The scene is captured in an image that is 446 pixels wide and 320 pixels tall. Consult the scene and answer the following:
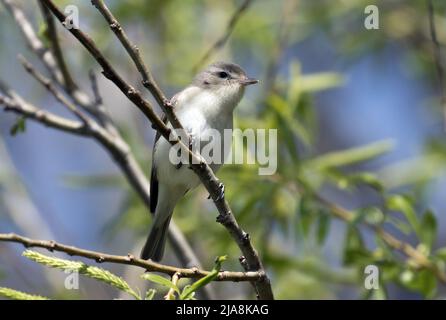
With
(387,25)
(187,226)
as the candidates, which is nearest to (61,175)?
(187,226)

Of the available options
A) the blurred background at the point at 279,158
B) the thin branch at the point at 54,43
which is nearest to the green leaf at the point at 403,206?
the blurred background at the point at 279,158

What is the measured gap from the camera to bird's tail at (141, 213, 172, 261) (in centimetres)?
404

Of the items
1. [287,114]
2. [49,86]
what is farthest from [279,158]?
[49,86]

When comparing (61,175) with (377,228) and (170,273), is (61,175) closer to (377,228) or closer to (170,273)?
(377,228)

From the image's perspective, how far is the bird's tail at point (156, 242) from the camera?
13.3ft

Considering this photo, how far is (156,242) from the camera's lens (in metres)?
4.05

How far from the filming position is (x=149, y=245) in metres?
4.07

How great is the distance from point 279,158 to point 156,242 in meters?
0.89

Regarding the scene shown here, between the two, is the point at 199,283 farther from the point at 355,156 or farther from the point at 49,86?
the point at 355,156

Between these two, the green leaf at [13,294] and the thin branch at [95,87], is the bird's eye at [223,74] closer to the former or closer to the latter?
the thin branch at [95,87]

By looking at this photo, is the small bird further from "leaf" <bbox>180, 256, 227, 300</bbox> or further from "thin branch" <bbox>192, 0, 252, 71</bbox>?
"leaf" <bbox>180, 256, 227, 300</bbox>

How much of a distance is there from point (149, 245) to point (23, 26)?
1414mm

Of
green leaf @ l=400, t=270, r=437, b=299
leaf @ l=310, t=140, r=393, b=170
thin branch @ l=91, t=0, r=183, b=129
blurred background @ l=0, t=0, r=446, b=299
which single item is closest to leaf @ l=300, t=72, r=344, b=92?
blurred background @ l=0, t=0, r=446, b=299

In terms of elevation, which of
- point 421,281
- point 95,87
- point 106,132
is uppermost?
point 95,87
